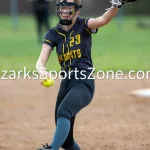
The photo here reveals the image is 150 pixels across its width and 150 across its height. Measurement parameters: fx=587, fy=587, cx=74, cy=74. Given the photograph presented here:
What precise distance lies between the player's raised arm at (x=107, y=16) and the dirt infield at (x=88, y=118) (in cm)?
164

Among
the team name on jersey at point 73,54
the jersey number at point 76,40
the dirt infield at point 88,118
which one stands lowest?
the dirt infield at point 88,118

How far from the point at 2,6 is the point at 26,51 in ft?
60.8

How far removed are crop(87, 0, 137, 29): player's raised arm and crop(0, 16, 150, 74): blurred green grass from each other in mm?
7923

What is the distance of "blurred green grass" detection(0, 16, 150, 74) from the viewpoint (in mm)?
14442

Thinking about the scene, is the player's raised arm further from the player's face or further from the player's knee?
the player's knee

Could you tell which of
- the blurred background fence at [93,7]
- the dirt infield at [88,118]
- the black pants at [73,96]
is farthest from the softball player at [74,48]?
the blurred background fence at [93,7]

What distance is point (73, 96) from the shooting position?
526 cm

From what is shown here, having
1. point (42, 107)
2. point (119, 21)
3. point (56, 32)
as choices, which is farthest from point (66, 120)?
point (119, 21)

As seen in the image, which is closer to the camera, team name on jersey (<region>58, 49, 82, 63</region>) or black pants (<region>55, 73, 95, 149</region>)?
black pants (<region>55, 73, 95, 149</region>)

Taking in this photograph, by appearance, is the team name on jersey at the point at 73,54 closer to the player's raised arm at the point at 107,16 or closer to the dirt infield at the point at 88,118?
the player's raised arm at the point at 107,16

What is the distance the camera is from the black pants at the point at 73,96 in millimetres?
5184

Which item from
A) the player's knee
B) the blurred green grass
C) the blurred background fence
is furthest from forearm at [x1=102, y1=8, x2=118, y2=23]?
the blurred background fence

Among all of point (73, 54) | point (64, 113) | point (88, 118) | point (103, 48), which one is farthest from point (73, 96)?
point (103, 48)

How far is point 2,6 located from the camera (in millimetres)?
36344
